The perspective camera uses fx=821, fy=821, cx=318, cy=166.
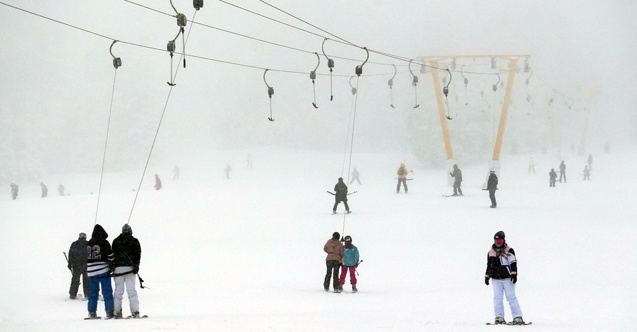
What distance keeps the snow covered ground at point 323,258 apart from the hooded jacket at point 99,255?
822mm

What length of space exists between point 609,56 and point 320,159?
53.4 m

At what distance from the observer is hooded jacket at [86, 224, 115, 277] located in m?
11.8

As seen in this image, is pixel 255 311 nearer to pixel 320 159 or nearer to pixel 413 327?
pixel 413 327

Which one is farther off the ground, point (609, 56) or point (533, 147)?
point (609, 56)

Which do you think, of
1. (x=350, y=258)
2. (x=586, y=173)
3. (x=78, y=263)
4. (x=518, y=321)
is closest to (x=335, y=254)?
(x=350, y=258)

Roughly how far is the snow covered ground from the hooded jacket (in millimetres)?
822

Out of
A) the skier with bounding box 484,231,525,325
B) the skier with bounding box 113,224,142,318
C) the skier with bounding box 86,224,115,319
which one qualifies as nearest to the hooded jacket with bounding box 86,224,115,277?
the skier with bounding box 86,224,115,319

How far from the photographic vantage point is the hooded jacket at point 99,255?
38.7ft

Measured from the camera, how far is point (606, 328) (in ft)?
36.7

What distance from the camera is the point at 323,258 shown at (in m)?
21.2

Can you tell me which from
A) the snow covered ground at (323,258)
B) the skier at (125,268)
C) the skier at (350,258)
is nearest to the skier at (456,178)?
the snow covered ground at (323,258)

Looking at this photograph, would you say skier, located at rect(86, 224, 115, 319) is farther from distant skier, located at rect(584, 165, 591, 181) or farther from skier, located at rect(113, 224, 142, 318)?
distant skier, located at rect(584, 165, 591, 181)

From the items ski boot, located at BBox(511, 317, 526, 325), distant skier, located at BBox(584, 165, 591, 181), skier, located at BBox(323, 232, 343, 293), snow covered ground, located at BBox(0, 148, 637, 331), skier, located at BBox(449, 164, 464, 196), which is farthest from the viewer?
distant skier, located at BBox(584, 165, 591, 181)

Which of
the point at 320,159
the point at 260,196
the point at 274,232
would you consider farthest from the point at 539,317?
the point at 320,159
